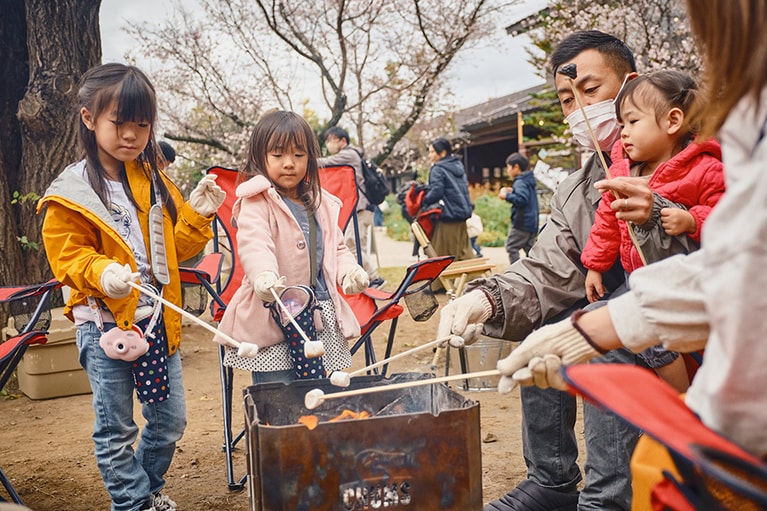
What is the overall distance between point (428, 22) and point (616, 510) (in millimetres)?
10078

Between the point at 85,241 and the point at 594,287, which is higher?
the point at 85,241

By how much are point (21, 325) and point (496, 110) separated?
21.6 meters

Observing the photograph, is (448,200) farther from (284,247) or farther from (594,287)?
(594,287)

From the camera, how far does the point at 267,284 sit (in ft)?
7.92

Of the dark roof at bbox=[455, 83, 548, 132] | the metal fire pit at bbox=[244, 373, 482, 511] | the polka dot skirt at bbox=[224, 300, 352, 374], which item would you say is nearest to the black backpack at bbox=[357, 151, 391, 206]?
the polka dot skirt at bbox=[224, 300, 352, 374]

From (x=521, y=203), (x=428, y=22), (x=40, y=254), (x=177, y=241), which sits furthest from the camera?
(x=428, y=22)

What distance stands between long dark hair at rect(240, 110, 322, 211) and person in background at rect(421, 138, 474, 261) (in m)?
5.39

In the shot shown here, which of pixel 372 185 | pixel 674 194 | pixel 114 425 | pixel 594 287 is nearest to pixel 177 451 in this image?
pixel 114 425

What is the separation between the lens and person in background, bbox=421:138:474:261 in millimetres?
8328

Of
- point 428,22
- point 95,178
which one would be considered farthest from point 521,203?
point 95,178

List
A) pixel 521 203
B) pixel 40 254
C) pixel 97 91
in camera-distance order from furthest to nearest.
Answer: pixel 521 203 → pixel 40 254 → pixel 97 91

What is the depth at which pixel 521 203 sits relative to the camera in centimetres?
867

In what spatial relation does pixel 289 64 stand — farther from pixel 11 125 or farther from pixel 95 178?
pixel 95 178

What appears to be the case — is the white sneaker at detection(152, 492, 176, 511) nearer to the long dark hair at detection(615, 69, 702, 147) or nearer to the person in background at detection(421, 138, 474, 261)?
the long dark hair at detection(615, 69, 702, 147)
